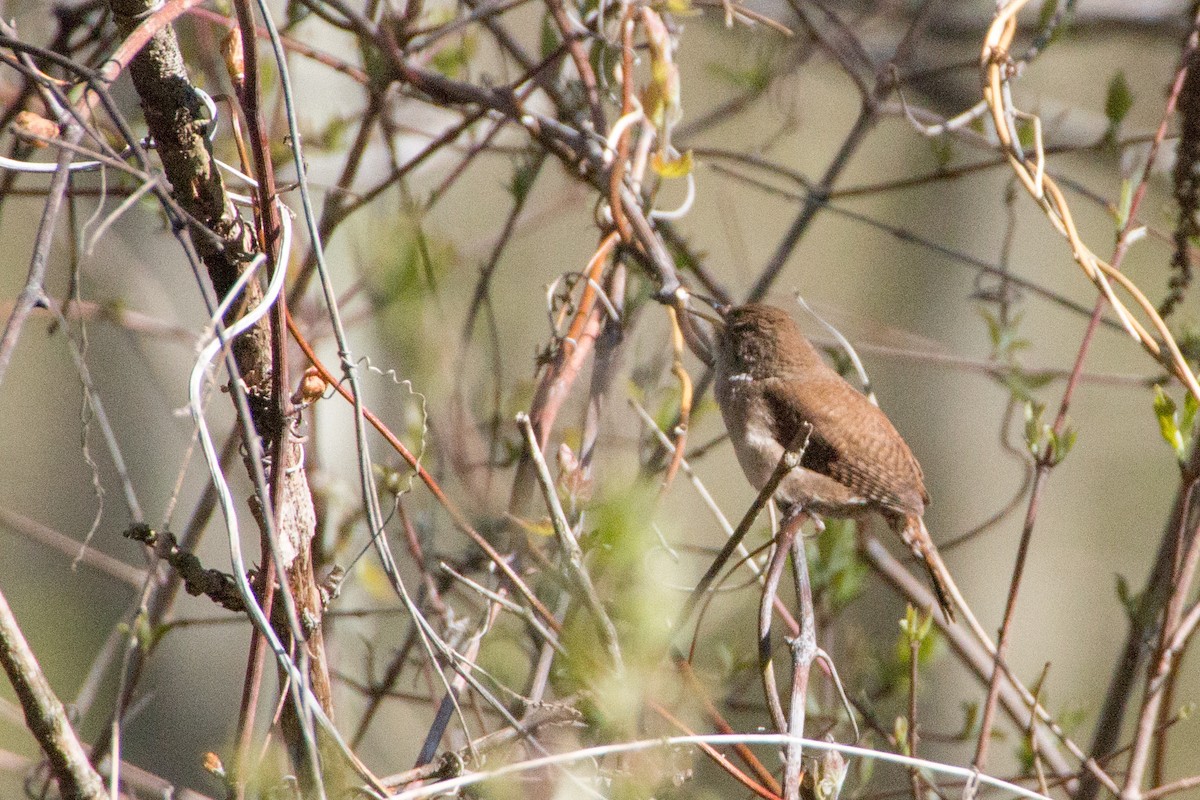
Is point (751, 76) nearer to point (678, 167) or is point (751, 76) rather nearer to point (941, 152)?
point (941, 152)

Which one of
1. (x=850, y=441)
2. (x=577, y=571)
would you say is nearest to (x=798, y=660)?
(x=577, y=571)

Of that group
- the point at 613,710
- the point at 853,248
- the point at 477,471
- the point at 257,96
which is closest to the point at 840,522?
the point at 477,471

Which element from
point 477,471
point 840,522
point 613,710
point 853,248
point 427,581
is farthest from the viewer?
point 853,248

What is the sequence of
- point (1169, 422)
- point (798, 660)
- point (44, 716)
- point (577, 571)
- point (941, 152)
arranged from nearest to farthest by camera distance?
point (44, 716) → point (577, 571) → point (798, 660) → point (1169, 422) → point (941, 152)

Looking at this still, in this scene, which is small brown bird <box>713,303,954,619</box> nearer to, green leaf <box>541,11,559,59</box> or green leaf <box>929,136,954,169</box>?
green leaf <box>929,136,954,169</box>

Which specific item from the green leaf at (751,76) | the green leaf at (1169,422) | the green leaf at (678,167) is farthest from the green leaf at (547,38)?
the green leaf at (1169,422)

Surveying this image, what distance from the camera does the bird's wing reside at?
2277 millimetres

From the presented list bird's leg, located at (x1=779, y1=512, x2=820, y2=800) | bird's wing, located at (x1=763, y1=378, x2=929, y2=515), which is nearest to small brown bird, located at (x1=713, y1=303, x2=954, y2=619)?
bird's wing, located at (x1=763, y1=378, x2=929, y2=515)

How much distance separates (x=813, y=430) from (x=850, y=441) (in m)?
0.18

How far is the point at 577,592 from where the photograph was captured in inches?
45.3

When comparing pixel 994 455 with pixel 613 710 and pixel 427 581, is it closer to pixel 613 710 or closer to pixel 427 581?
pixel 427 581

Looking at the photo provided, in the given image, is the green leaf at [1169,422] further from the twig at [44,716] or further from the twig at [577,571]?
the twig at [44,716]

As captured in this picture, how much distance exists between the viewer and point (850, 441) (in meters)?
2.36

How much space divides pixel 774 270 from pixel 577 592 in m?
1.42
